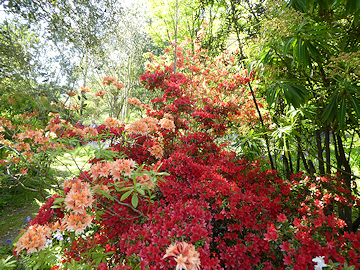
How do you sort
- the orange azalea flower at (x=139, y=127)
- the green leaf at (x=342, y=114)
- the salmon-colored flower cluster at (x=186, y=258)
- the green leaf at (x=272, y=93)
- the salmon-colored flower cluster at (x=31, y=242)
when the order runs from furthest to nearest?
1. the orange azalea flower at (x=139, y=127)
2. the green leaf at (x=272, y=93)
3. the green leaf at (x=342, y=114)
4. the salmon-colored flower cluster at (x=31, y=242)
5. the salmon-colored flower cluster at (x=186, y=258)

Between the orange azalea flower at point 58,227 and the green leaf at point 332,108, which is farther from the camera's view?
the green leaf at point 332,108

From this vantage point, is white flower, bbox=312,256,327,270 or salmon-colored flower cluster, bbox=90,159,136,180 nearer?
white flower, bbox=312,256,327,270

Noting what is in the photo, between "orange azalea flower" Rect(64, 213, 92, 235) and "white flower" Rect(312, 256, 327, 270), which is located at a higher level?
"orange azalea flower" Rect(64, 213, 92, 235)

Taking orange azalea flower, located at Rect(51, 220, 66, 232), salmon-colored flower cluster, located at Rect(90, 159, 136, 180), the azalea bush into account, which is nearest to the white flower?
the azalea bush

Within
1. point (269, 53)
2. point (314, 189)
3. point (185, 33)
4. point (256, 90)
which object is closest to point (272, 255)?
point (314, 189)

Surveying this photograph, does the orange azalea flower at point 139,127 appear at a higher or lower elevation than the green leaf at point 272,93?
lower

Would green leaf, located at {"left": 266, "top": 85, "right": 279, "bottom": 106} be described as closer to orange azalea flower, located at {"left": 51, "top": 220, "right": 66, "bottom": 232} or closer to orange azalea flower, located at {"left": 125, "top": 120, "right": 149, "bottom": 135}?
orange azalea flower, located at {"left": 125, "top": 120, "right": 149, "bottom": 135}

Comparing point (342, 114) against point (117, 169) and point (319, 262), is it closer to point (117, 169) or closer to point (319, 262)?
point (319, 262)

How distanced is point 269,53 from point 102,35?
18.5ft

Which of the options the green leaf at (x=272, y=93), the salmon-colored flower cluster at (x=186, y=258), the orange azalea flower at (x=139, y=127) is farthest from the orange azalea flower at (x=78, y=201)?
the green leaf at (x=272, y=93)

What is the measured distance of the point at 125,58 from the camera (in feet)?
20.5

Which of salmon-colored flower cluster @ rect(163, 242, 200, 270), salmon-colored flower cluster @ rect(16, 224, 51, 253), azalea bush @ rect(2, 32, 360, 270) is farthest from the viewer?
azalea bush @ rect(2, 32, 360, 270)

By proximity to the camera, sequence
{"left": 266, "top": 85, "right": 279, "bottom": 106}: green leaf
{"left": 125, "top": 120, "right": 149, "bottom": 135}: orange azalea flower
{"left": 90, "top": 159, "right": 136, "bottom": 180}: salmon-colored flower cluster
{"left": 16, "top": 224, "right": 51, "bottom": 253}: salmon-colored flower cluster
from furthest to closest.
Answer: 1. {"left": 125, "top": 120, "right": 149, "bottom": 135}: orange azalea flower
2. {"left": 266, "top": 85, "right": 279, "bottom": 106}: green leaf
3. {"left": 90, "top": 159, "right": 136, "bottom": 180}: salmon-colored flower cluster
4. {"left": 16, "top": 224, "right": 51, "bottom": 253}: salmon-colored flower cluster

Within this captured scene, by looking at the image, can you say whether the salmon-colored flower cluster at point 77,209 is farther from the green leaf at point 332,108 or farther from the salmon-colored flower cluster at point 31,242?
the green leaf at point 332,108
